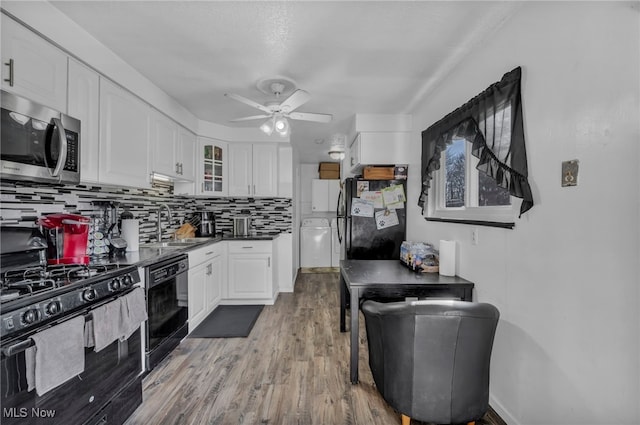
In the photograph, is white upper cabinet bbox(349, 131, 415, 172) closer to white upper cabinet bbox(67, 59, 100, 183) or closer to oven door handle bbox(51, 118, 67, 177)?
white upper cabinet bbox(67, 59, 100, 183)

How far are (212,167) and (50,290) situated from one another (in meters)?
2.68

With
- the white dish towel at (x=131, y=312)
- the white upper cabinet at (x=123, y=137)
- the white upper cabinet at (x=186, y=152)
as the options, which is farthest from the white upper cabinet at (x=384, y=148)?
the white dish towel at (x=131, y=312)

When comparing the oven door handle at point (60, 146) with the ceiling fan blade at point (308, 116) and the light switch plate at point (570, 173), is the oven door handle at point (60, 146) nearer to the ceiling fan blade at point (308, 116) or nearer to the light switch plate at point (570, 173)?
the ceiling fan blade at point (308, 116)

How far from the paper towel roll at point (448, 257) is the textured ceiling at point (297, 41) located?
4.45 feet

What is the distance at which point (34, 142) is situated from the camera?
57.6 inches

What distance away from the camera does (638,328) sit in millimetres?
979

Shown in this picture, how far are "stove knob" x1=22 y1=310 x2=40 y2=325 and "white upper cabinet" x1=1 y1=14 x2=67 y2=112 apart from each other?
110cm

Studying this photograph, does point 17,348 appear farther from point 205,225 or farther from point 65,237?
point 205,225

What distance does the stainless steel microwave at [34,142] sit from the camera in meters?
1.35

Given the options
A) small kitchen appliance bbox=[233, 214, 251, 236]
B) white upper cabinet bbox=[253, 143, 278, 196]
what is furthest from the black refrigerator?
small kitchen appliance bbox=[233, 214, 251, 236]

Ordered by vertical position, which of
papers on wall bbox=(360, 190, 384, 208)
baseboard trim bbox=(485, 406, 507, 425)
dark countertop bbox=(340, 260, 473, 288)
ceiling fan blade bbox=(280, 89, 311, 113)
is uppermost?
ceiling fan blade bbox=(280, 89, 311, 113)

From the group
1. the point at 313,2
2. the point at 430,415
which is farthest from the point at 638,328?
the point at 313,2

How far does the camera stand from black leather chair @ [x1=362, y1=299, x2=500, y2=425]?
137 centimetres

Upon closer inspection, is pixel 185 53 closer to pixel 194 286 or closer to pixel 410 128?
pixel 194 286
